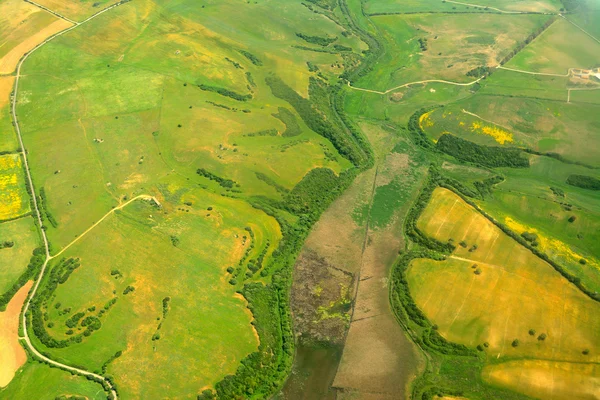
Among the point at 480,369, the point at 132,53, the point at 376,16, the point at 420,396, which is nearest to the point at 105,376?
the point at 420,396

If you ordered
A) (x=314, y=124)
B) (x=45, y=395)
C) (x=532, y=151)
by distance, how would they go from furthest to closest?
(x=314, y=124)
(x=532, y=151)
(x=45, y=395)

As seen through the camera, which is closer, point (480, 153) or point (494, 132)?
point (480, 153)

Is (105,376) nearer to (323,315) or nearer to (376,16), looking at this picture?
(323,315)

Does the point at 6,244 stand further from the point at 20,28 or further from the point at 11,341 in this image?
the point at 20,28

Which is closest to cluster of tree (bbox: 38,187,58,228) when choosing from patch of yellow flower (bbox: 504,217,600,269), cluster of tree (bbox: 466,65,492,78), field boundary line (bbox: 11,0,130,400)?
field boundary line (bbox: 11,0,130,400)

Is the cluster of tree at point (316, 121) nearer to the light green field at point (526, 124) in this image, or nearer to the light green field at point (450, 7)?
the light green field at point (526, 124)

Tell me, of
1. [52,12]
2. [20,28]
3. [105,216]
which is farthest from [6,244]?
[52,12]
